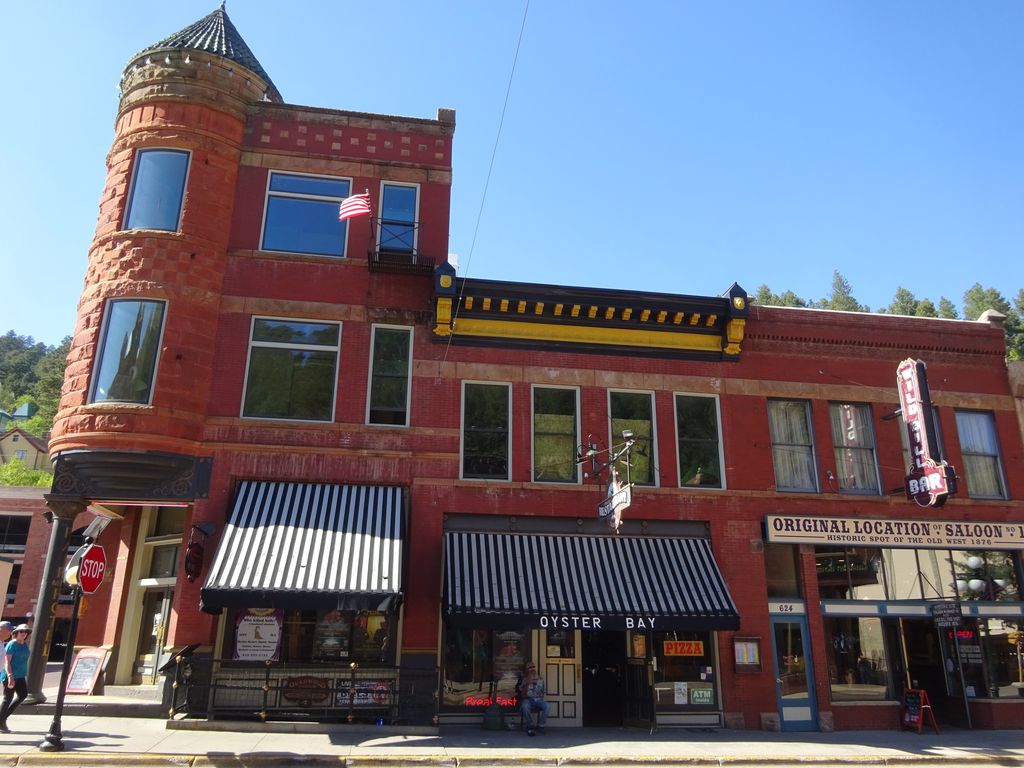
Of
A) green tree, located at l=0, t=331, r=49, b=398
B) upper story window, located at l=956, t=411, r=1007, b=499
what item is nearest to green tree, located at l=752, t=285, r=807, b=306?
upper story window, located at l=956, t=411, r=1007, b=499

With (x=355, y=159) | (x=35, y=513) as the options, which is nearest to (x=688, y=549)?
(x=355, y=159)

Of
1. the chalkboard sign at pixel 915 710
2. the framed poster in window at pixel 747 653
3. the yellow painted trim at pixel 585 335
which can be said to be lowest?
the chalkboard sign at pixel 915 710

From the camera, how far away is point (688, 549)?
17.1 metres

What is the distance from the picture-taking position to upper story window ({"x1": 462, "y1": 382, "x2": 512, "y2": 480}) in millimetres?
17328

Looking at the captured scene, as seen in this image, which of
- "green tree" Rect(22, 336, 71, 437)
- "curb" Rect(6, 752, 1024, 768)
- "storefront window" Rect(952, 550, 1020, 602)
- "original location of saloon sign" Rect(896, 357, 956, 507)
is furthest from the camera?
"green tree" Rect(22, 336, 71, 437)

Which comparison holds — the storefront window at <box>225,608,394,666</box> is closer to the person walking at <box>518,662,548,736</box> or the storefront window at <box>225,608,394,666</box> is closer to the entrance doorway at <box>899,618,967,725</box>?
the person walking at <box>518,662,548,736</box>

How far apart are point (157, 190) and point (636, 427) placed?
12.8 m

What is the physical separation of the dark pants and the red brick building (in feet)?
9.72

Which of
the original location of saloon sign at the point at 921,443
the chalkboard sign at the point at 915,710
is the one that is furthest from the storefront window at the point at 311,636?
the original location of saloon sign at the point at 921,443

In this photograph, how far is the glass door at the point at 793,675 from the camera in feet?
Result: 54.5

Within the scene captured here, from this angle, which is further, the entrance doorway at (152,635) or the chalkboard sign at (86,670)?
the entrance doorway at (152,635)

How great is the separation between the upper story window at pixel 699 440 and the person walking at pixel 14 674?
13711mm

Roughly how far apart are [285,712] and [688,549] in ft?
30.5

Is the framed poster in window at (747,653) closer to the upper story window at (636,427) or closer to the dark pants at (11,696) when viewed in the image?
the upper story window at (636,427)
